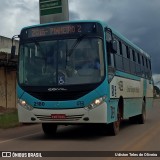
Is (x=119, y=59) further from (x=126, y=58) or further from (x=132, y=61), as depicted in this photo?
(x=132, y=61)

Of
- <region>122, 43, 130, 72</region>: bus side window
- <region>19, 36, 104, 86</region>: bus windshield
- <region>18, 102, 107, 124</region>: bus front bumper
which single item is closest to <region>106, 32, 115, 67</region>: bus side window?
<region>19, 36, 104, 86</region>: bus windshield

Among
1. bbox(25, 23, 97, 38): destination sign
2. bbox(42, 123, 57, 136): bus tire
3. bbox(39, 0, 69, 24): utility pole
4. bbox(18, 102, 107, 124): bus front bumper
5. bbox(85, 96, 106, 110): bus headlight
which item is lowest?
bbox(42, 123, 57, 136): bus tire

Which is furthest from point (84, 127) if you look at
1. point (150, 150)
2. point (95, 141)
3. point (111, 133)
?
point (150, 150)

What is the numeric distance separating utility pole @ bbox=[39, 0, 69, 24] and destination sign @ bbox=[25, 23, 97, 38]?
49.4ft

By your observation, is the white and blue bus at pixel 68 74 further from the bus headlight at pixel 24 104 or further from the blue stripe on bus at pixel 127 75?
the blue stripe on bus at pixel 127 75

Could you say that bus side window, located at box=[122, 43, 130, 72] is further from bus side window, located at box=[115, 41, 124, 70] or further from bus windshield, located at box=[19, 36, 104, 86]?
bus windshield, located at box=[19, 36, 104, 86]

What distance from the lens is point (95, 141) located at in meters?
13.2

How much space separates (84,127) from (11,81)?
15964mm

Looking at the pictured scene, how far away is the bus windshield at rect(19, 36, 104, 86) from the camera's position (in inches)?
511

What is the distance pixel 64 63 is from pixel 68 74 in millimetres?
350

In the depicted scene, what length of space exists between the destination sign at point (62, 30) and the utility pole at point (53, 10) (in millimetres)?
15055

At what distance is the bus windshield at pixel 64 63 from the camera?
511 inches

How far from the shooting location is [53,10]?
29.1 metres

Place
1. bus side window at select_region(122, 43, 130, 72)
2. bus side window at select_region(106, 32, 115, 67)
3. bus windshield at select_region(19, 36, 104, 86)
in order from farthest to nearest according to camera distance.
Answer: bus side window at select_region(122, 43, 130, 72), bus side window at select_region(106, 32, 115, 67), bus windshield at select_region(19, 36, 104, 86)
